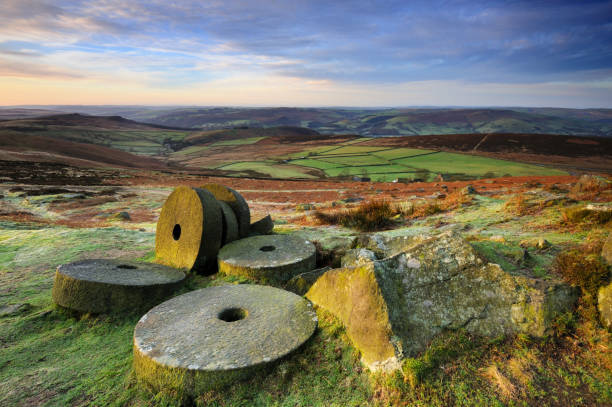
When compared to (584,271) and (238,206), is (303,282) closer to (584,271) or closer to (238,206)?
(238,206)

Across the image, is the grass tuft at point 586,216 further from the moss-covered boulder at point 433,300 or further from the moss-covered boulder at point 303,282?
the moss-covered boulder at point 303,282

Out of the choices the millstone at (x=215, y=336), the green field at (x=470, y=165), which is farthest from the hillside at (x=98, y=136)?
the millstone at (x=215, y=336)

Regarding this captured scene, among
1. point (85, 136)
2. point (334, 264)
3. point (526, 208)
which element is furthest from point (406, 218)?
point (85, 136)

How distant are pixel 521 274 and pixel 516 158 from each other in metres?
66.0

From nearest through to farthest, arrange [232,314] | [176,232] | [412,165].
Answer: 1. [232,314]
2. [176,232]
3. [412,165]

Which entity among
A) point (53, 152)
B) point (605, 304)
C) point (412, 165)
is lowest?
point (412, 165)

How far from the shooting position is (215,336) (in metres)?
4.54

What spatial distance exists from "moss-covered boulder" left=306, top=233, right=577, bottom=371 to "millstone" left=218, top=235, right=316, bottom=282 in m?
2.57

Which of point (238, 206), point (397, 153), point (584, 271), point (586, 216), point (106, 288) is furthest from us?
point (397, 153)

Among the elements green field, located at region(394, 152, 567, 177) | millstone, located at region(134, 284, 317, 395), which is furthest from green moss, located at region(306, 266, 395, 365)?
green field, located at region(394, 152, 567, 177)

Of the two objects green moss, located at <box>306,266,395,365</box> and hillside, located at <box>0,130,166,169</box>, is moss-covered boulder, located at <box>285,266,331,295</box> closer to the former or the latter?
green moss, located at <box>306,266,395,365</box>

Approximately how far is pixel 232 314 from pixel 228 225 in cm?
341

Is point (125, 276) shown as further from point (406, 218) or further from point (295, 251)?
point (406, 218)

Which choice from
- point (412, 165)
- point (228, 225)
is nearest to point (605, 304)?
point (228, 225)
